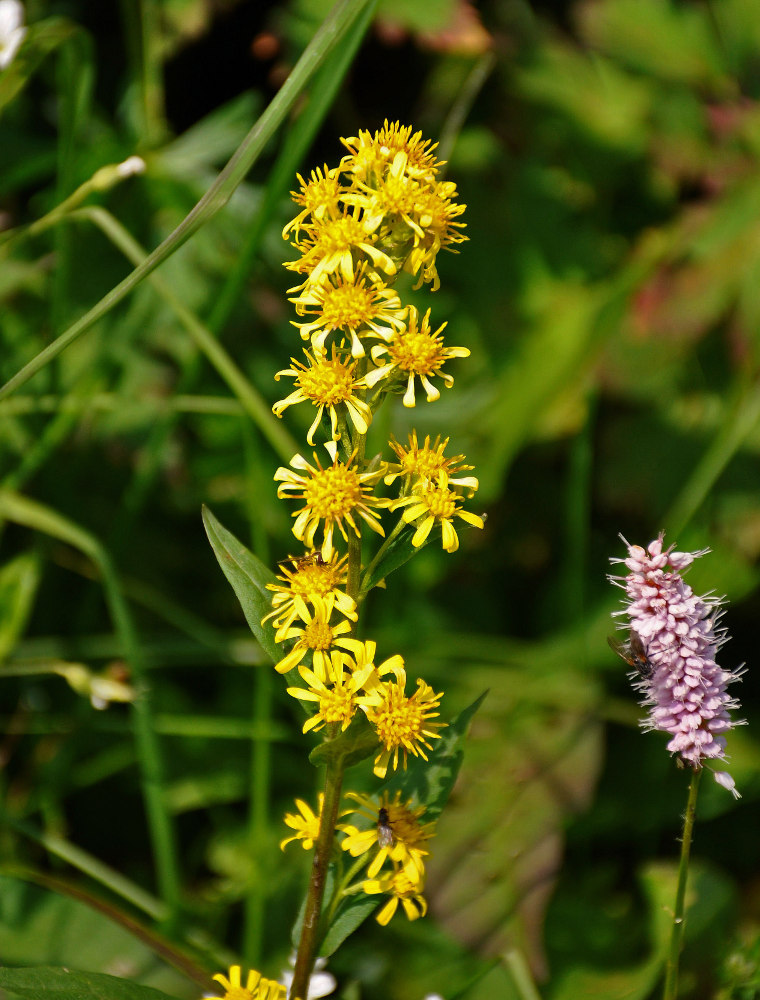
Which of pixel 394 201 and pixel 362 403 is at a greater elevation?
A: pixel 394 201

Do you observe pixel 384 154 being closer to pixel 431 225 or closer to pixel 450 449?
pixel 431 225

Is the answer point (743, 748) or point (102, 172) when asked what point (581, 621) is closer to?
point (743, 748)

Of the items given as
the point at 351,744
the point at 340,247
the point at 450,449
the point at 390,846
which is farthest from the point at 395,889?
the point at 450,449

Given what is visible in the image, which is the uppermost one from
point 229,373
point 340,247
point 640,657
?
point 229,373

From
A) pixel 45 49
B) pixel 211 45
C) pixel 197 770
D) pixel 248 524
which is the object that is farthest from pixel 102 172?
pixel 197 770

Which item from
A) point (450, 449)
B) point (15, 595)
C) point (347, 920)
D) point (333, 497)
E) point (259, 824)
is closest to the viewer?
point (333, 497)

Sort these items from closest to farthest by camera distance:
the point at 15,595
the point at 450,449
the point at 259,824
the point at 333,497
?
1. the point at 333,497
2. the point at 259,824
3. the point at 15,595
4. the point at 450,449

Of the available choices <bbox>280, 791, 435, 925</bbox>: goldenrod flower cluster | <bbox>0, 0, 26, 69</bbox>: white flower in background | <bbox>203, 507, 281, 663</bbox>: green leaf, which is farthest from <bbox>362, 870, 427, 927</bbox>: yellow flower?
<bbox>0, 0, 26, 69</bbox>: white flower in background

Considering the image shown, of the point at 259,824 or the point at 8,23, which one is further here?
the point at 8,23
